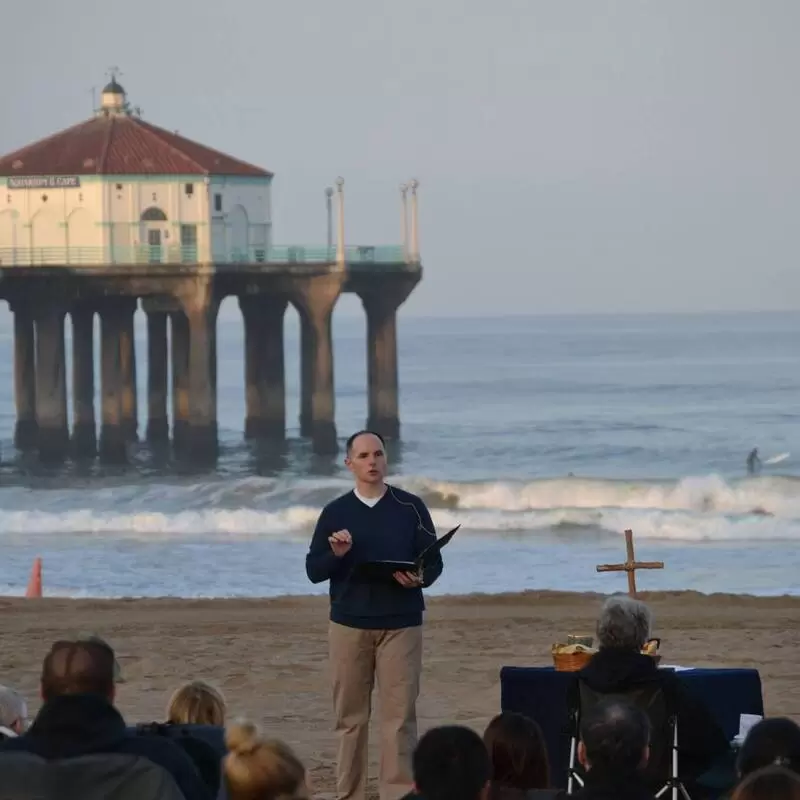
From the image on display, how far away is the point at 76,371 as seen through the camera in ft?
135

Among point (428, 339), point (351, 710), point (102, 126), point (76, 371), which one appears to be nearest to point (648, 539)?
point (351, 710)

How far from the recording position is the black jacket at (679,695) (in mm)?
4801

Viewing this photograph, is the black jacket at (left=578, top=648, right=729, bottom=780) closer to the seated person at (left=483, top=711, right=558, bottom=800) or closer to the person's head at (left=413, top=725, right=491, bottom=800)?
the seated person at (left=483, top=711, right=558, bottom=800)

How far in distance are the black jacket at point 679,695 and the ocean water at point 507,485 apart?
11974 millimetres

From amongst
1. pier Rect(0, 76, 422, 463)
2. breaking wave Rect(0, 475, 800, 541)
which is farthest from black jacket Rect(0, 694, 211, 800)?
pier Rect(0, 76, 422, 463)

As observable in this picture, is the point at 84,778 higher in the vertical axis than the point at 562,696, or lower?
higher

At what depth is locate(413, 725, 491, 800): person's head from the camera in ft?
12.4

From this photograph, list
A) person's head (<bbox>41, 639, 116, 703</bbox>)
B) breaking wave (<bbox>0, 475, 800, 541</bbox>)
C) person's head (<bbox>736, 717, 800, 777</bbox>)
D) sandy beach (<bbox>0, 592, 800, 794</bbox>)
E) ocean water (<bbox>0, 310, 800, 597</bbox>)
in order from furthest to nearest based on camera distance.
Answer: breaking wave (<bbox>0, 475, 800, 541</bbox>) < ocean water (<bbox>0, 310, 800, 597</bbox>) < sandy beach (<bbox>0, 592, 800, 794</bbox>) < person's head (<bbox>736, 717, 800, 777</bbox>) < person's head (<bbox>41, 639, 116, 703</bbox>)

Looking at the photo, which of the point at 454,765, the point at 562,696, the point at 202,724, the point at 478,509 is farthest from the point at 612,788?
the point at 478,509

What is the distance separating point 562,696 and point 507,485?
26723 millimetres

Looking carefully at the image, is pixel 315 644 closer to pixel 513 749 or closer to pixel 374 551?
pixel 374 551

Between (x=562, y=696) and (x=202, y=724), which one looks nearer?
(x=202, y=724)

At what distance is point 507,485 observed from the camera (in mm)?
32000

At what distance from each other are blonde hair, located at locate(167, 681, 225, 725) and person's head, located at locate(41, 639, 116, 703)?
0.63 m
